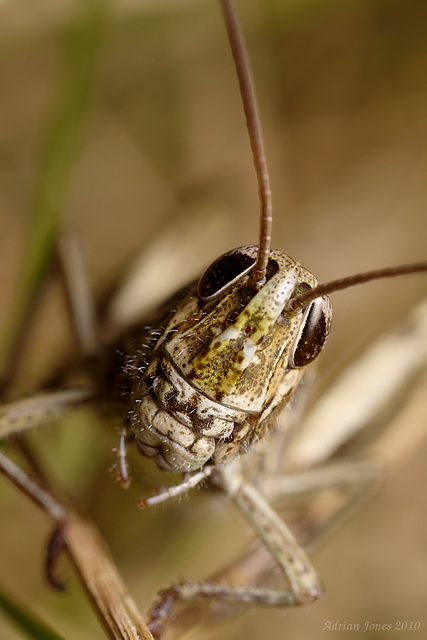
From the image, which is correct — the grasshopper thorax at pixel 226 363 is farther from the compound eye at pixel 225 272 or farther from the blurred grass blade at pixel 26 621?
the blurred grass blade at pixel 26 621

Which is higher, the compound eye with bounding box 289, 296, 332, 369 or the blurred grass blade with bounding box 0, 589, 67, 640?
the compound eye with bounding box 289, 296, 332, 369

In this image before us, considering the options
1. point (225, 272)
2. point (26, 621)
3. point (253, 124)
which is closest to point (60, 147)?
point (225, 272)

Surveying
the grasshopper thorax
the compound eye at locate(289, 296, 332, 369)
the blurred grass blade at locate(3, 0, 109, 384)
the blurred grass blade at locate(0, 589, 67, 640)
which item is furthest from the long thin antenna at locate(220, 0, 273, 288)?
the blurred grass blade at locate(3, 0, 109, 384)

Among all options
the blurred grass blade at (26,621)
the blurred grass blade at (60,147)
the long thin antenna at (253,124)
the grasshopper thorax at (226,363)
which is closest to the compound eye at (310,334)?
the grasshopper thorax at (226,363)

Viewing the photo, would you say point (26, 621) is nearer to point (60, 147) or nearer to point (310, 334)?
point (310, 334)

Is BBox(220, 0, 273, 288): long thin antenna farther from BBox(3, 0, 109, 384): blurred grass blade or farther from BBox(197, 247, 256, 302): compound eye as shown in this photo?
BBox(3, 0, 109, 384): blurred grass blade

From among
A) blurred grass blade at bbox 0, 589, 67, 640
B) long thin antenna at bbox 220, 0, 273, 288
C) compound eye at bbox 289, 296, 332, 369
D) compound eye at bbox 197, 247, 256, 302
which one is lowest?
blurred grass blade at bbox 0, 589, 67, 640
